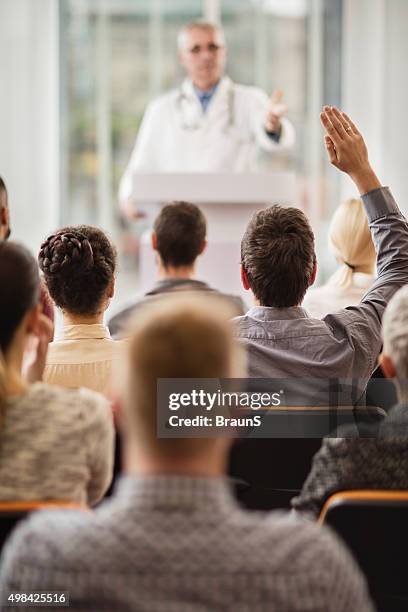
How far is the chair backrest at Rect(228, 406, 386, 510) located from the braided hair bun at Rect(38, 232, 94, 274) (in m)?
0.66

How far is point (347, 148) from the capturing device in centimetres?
222

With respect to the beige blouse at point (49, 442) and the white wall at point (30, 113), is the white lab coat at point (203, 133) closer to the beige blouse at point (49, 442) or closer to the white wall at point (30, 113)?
the white wall at point (30, 113)

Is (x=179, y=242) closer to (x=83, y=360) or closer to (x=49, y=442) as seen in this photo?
(x=83, y=360)

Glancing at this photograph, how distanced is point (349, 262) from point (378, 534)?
1.57 metres

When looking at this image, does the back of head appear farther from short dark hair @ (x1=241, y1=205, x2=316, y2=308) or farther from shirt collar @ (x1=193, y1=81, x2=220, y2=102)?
shirt collar @ (x1=193, y1=81, x2=220, y2=102)

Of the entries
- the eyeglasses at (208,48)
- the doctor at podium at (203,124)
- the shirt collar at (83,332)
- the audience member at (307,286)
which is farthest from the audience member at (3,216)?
the eyeglasses at (208,48)

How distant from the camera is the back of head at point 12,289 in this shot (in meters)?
1.47

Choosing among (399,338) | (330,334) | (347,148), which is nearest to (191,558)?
(399,338)

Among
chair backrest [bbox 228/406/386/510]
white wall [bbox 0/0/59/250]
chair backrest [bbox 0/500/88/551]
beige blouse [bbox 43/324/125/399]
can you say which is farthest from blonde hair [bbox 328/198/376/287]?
white wall [bbox 0/0/59/250]

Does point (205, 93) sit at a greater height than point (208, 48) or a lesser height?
lesser

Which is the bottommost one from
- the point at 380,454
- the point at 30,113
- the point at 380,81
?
the point at 380,454

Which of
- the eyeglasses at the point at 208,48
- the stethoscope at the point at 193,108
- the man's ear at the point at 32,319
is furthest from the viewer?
the stethoscope at the point at 193,108

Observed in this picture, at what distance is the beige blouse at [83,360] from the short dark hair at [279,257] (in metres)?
0.35

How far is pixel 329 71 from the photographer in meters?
7.53
